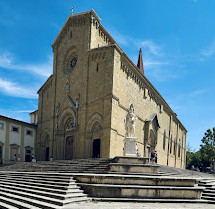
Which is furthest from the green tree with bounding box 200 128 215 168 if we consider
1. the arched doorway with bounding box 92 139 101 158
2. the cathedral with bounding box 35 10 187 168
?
the arched doorway with bounding box 92 139 101 158

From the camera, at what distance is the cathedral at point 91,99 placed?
23469 mm

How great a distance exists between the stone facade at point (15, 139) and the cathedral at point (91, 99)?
1.13 meters

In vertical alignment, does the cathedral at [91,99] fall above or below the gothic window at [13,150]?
above

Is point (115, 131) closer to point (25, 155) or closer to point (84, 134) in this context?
point (84, 134)

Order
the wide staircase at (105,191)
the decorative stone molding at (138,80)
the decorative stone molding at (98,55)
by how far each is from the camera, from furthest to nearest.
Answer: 1. the decorative stone molding at (138,80)
2. the decorative stone molding at (98,55)
3. the wide staircase at (105,191)

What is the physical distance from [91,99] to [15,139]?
1338cm

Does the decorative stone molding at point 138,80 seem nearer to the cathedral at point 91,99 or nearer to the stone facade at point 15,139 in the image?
the cathedral at point 91,99

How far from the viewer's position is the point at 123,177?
11.0 m

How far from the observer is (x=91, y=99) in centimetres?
2477

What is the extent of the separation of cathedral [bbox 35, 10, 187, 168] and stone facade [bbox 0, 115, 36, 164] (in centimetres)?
113

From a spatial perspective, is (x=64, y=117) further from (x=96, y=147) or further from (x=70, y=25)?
(x=70, y=25)

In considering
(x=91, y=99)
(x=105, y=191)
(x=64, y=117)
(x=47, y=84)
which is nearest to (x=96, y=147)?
(x=91, y=99)

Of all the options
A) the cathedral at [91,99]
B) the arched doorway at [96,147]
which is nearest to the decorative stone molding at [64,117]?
the cathedral at [91,99]

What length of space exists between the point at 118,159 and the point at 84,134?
10320mm
